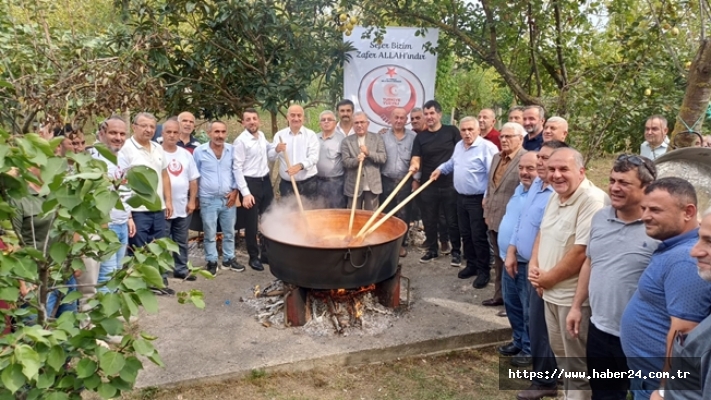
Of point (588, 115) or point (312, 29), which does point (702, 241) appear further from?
point (312, 29)

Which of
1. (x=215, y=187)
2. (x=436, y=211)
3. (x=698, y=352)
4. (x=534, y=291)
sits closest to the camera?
(x=698, y=352)

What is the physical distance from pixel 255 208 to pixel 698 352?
206 inches

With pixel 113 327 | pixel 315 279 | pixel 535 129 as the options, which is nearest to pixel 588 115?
pixel 535 129

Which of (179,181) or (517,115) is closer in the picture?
(179,181)

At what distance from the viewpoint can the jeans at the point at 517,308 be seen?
14.0ft

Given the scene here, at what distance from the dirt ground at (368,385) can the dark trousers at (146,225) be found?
1.72 metres

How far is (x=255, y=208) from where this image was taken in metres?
6.50

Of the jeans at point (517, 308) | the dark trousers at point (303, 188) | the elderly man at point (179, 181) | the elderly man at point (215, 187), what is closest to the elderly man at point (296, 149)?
the dark trousers at point (303, 188)

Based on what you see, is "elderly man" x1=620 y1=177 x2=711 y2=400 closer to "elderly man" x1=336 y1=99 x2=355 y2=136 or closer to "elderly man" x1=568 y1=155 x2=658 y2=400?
"elderly man" x1=568 y1=155 x2=658 y2=400

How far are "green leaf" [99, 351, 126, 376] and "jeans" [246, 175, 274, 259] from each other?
16.2ft

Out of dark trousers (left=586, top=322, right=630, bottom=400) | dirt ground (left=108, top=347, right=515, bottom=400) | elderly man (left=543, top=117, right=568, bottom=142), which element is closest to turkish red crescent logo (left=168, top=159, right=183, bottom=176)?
dirt ground (left=108, top=347, right=515, bottom=400)

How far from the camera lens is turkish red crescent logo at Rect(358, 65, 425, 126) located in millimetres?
7761

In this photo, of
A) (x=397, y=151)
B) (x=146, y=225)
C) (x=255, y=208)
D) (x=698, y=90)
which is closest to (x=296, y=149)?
(x=255, y=208)

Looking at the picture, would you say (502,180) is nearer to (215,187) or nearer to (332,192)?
(332,192)
